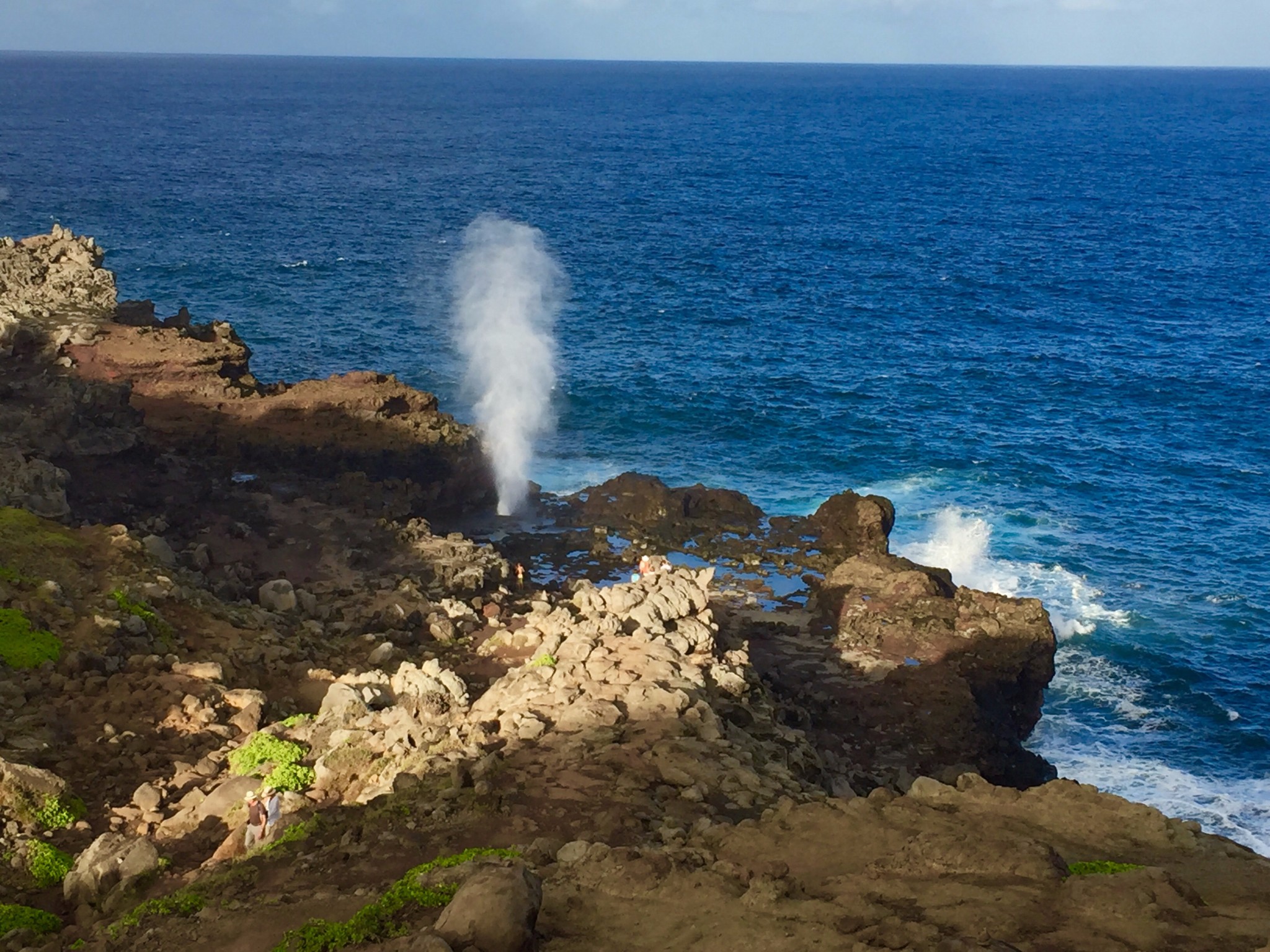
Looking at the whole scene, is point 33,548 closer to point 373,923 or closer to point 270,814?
point 270,814

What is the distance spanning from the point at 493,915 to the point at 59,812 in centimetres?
1006

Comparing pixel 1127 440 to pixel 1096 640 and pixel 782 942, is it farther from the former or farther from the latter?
pixel 782 942

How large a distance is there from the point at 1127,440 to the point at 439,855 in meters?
51.4

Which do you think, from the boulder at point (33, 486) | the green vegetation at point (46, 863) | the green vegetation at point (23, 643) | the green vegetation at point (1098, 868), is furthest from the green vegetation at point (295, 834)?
the boulder at point (33, 486)

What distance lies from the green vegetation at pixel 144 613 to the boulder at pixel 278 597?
5.04 meters

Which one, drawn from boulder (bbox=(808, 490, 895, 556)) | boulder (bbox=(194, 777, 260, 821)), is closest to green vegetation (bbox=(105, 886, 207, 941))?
boulder (bbox=(194, 777, 260, 821))

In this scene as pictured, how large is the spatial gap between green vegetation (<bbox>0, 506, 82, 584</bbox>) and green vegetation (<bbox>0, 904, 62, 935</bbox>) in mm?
10533

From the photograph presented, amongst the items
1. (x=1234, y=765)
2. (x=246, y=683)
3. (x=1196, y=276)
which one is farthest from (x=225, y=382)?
(x=1196, y=276)

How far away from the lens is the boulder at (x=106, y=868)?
17062 millimetres

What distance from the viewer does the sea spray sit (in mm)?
50281

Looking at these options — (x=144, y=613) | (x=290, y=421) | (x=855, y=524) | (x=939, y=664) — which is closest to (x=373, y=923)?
(x=144, y=613)

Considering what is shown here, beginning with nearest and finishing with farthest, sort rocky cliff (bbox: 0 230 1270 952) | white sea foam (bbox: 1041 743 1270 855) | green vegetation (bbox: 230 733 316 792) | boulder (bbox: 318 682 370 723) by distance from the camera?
rocky cliff (bbox: 0 230 1270 952), green vegetation (bbox: 230 733 316 792), boulder (bbox: 318 682 370 723), white sea foam (bbox: 1041 743 1270 855)

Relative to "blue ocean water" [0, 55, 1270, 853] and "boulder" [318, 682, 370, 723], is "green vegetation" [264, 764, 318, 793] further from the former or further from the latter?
"blue ocean water" [0, 55, 1270, 853]

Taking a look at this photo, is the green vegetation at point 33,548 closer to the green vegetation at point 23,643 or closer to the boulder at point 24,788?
the green vegetation at point 23,643
